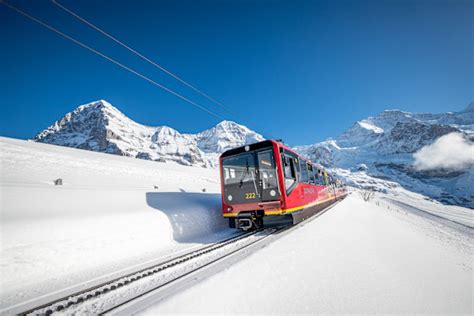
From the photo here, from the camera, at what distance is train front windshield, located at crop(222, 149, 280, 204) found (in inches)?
282

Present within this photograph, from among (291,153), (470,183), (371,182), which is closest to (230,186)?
(291,153)

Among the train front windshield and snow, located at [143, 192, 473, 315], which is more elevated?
the train front windshield

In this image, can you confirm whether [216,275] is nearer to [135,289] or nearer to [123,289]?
[135,289]

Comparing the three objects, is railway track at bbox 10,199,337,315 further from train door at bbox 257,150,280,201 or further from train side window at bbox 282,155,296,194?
train side window at bbox 282,155,296,194

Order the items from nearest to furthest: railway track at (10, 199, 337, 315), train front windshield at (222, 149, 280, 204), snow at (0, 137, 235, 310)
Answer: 1. railway track at (10, 199, 337, 315)
2. snow at (0, 137, 235, 310)
3. train front windshield at (222, 149, 280, 204)

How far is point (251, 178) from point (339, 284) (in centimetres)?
482

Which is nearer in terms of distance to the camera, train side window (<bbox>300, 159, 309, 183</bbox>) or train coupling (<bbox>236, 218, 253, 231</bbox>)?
train coupling (<bbox>236, 218, 253, 231</bbox>)

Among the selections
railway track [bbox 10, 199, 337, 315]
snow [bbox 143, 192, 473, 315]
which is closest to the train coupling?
railway track [bbox 10, 199, 337, 315]

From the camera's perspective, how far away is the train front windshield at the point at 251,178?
282 inches

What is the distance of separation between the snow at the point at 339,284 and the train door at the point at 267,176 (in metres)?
2.75

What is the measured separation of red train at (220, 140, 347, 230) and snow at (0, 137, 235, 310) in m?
1.67

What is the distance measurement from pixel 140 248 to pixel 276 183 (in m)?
4.73

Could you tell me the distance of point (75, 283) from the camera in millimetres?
3824

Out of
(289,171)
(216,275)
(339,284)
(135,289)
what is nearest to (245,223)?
(289,171)
